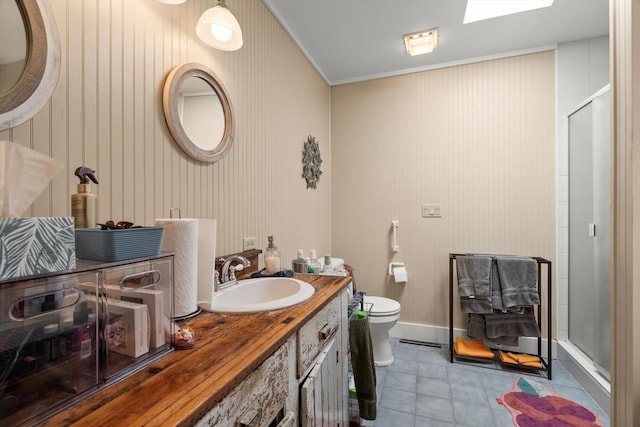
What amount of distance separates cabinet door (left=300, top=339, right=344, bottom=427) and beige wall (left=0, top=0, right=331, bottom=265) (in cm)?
67

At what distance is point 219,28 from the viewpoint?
1190 millimetres

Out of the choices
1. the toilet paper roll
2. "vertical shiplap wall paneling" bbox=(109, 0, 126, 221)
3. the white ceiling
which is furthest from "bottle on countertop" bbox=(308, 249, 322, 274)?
the white ceiling

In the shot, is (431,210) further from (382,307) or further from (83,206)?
(83,206)

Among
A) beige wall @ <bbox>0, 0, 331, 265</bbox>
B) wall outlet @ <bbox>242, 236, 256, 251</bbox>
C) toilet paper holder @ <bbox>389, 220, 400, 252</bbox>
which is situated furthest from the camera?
toilet paper holder @ <bbox>389, 220, 400, 252</bbox>

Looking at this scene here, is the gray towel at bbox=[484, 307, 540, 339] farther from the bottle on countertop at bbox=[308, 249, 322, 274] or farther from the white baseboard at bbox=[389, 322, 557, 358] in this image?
the bottle on countertop at bbox=[308, 249, 322, 274]

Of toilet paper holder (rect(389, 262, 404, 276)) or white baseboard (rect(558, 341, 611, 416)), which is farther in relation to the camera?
toilet paper holder (rect(389, 262, 404, 276))

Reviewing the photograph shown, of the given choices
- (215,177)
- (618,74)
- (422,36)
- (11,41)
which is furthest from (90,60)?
(422,36)

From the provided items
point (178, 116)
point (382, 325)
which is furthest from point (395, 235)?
point (178, 116)

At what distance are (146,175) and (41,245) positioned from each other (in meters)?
0.59

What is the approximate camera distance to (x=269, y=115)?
182 cm

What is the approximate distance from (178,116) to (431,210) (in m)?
2.18

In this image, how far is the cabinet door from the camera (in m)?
0.90

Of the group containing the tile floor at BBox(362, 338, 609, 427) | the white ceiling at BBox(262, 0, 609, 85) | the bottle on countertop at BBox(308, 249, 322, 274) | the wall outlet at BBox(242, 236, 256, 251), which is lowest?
the tile floor at BBox(362, 338, 609, 427)

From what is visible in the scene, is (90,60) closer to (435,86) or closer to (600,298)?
(435,86)
